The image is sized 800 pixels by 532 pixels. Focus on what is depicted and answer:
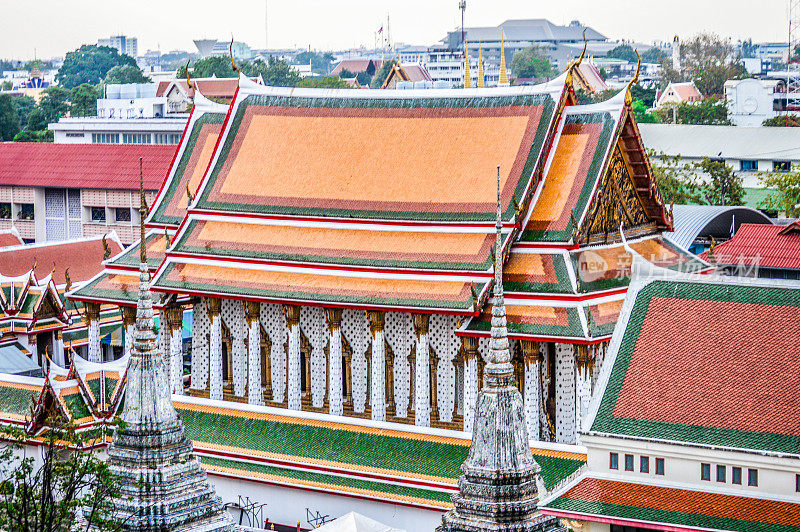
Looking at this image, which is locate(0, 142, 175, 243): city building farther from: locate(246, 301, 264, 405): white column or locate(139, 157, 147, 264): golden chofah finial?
locate(139, 157, 147, 264): golden chofah finial

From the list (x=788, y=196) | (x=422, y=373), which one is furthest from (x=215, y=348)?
(x=788, y=196)

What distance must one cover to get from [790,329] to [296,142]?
17441mm

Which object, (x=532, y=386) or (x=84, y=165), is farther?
(x=84, y=165)

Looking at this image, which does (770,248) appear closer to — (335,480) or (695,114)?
(335,480)

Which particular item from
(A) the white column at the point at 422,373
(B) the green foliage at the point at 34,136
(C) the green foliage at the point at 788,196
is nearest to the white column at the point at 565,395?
(A) the white column at the point at 422,373

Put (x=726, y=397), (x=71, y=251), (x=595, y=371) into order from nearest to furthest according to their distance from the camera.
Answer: (x=726, y=397) < (x=595, y=371) < (x=71, y=251)

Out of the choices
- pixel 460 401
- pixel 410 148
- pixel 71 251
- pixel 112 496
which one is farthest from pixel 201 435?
pixel 71 251

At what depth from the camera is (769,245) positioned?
182ft

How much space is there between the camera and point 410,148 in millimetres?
41312

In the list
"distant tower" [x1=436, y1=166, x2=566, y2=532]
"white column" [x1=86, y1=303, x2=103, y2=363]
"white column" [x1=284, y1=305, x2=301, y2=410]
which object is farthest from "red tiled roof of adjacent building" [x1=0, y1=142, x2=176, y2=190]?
"distant tower" [x1=436, y1=166, x2=566, y2=532]

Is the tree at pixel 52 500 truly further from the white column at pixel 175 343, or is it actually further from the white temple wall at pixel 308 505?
the white column at pixel 175 343

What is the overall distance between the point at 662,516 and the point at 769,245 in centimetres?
2890

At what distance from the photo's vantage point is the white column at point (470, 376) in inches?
1469

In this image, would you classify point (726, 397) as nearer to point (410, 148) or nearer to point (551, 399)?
point (551, 399)
